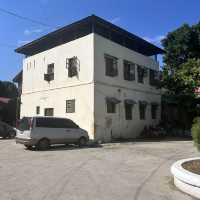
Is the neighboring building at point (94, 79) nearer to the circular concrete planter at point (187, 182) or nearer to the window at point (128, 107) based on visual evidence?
the window at point (128, 107)

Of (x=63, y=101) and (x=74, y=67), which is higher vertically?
(x=74, y=67)

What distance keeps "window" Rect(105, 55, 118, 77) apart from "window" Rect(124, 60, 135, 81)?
147cm

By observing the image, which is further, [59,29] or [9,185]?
[59,29]

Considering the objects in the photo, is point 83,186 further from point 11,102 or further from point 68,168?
point 11,102

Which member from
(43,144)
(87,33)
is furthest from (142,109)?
(43,144)

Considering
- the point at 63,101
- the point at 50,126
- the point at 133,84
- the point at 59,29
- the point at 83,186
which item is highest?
the point at 59,29

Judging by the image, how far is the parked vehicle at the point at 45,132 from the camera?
15.5m

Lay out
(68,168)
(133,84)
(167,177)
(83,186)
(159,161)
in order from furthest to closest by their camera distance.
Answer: (133,84) < (159,161) < (68,168) < (167,177) < (83,186)

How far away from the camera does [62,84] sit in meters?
22.7

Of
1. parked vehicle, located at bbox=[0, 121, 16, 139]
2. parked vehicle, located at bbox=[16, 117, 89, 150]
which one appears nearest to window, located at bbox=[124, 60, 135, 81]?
parked vehicle, located at bbox=[16, 117, 89, 150]

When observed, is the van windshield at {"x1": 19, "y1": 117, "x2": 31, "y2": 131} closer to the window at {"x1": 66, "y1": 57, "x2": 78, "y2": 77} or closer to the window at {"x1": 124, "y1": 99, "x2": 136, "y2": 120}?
the window at {"x1": 66, "y1": 57, "x2": 78, "y2": 77}

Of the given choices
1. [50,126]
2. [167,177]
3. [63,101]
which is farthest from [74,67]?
[167,177]

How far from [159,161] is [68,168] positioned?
398 cm

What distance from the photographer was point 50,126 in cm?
1622
